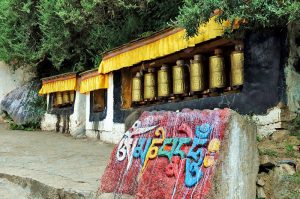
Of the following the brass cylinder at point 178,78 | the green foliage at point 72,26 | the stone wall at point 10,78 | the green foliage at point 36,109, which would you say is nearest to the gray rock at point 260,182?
the brass cylinder at point 178,78

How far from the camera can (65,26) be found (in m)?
12.8

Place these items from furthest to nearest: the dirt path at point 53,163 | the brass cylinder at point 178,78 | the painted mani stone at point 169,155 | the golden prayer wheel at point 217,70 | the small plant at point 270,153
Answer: the brass cylinder at point 178,78 → the golden prayer wheel at point 217,70 → the dirt path at point 53,163 → the small plant at point 270,153 → the painted mani stone at point 169,155

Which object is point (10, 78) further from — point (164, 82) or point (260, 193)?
point (260, 193)

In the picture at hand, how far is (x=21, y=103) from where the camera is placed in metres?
15.6

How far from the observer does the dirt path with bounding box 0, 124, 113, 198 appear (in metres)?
→ 5.25

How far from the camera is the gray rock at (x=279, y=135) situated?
5.25 metres

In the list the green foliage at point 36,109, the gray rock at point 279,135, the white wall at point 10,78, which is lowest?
the gray rock at point 279,135

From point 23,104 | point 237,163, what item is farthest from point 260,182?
point 23,104

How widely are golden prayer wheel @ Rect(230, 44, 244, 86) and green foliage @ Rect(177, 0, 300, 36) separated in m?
0.77

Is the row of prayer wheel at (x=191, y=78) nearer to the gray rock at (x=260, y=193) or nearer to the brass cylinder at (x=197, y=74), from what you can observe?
the brass cylinder at (x=197, y=74)

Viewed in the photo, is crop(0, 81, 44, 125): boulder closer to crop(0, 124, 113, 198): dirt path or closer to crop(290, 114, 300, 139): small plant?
crop(0, 124, 113, 198): dirt path

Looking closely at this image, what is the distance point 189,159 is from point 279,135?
7.06ft

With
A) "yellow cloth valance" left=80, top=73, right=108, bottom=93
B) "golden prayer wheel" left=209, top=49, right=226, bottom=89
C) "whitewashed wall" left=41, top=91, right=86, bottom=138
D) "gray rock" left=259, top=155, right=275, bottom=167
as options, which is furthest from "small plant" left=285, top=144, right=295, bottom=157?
"whitewashed wall" left=41, top=91, right=86, bottom=138

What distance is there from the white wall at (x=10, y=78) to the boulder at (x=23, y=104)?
0.54 meters
